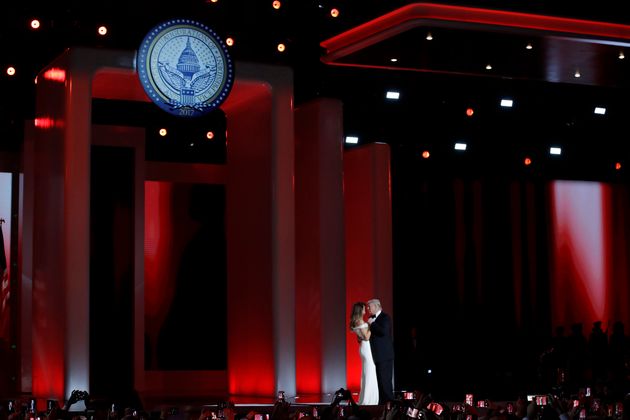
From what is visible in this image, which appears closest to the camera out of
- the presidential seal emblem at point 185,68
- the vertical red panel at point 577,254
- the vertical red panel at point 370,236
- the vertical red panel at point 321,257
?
the presidential seal emblem at point 185,68

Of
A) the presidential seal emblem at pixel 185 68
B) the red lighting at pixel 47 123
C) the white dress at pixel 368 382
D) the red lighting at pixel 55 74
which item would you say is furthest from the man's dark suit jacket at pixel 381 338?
the red lighting at pixel 55 74

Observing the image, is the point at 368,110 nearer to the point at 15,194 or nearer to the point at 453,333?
the point at 453,333

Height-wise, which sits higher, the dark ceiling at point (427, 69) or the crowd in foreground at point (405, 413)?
the dark ceiling at point (427, 69)

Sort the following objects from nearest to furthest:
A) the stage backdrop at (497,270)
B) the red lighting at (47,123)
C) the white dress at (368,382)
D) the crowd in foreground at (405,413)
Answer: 1. the crowd in foreground at (405,413)
2. the red lighting at (47,123)
3. the white dress at (368,382)
4. the stage backdrop at (497,270)

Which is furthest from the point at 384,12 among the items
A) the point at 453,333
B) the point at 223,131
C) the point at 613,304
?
the point at 613,304

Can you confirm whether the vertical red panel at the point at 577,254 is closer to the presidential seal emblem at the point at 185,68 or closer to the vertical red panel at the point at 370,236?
the vertical red panel at the point at 370,236

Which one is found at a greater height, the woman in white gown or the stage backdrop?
the stage backdrop

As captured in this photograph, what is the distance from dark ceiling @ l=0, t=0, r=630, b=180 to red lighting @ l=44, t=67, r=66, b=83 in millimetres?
420

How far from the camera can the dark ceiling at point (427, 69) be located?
13.9m

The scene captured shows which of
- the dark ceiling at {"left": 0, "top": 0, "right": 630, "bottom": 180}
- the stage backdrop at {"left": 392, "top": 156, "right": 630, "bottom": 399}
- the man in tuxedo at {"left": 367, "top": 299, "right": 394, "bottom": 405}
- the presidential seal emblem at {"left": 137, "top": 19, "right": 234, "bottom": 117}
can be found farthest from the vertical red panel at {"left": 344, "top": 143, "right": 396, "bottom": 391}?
the presidential seal emblem at {"left": 137, "top": 19, "right": 234, "bottom": 117}

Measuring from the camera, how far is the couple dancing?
11703 millimetres

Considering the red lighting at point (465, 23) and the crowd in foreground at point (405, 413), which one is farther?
the red lighting at point (465, 23)

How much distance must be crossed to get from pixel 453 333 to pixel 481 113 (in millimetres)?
3596

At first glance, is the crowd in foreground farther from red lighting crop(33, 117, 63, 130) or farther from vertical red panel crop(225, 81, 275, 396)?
vertical red panel crop(225, 81, 275, 396)
